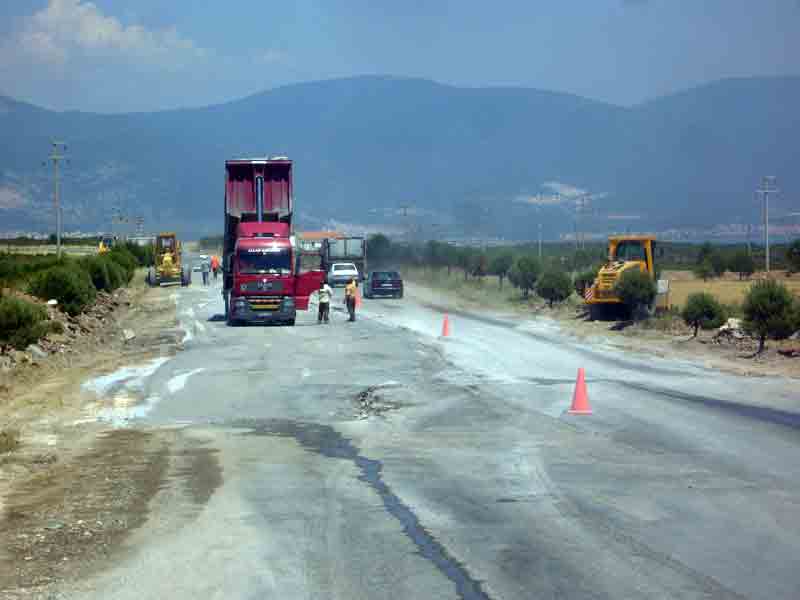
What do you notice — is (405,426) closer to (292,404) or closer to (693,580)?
(292,404)

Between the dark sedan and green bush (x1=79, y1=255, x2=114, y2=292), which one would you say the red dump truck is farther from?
green bush (x1=79, y1=255, x2=114, y2=292)

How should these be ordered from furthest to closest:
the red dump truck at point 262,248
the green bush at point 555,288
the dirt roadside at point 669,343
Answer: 1. the green bush at point 555,288
2. the red dump truck at point 262,248
3. the dirt roadside at point 669,343

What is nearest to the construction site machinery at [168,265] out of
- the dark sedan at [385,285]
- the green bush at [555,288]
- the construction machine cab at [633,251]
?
the dark sedan at [385,285]

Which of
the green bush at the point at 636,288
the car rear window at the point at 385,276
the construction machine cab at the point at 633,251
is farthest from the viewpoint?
the car rear window at the point at 385,276

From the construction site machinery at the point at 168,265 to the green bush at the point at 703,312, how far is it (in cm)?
4511

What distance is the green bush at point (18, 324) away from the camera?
2912cm

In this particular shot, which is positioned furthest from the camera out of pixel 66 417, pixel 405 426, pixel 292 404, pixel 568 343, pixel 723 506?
pixel 568 343

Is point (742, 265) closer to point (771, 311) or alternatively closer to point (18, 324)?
point (771, 311)

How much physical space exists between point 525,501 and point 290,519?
2.40 meters

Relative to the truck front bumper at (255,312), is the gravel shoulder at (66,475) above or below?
below

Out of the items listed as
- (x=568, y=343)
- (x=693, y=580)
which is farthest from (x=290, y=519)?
(x=568, y=343)

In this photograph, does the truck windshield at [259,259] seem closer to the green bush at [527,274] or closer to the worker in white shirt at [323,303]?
the worker in white shirt at [323,303]

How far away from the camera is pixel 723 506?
1169cm

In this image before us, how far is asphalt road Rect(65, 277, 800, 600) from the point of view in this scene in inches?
353
